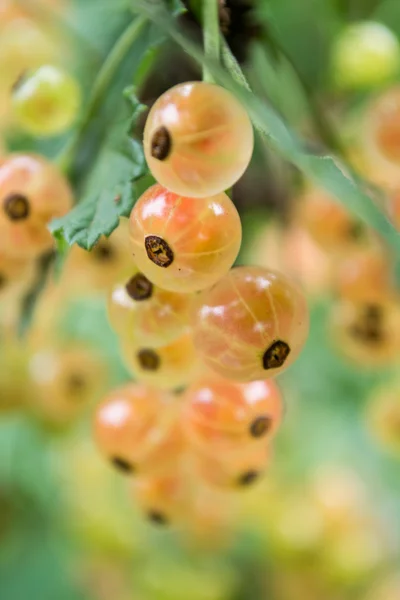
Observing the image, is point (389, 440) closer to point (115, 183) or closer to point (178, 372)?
point (178, 372)

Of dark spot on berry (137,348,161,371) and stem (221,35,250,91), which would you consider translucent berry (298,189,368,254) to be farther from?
stem (221,35,250,91)

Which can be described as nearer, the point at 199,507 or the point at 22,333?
the point at 22,333

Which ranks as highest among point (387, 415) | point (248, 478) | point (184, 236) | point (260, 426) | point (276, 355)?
point (184, 236)

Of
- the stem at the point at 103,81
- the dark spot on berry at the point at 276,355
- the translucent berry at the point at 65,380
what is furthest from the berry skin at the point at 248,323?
the translucent berry at the point at 65,380

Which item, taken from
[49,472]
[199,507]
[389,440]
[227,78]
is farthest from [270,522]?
[227,78]

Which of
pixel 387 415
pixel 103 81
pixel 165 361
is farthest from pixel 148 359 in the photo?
pixel 387 415

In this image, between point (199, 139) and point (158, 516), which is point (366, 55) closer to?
point (199, 139)

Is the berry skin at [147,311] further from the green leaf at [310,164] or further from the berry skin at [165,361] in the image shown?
the green leaf at [310,164]
